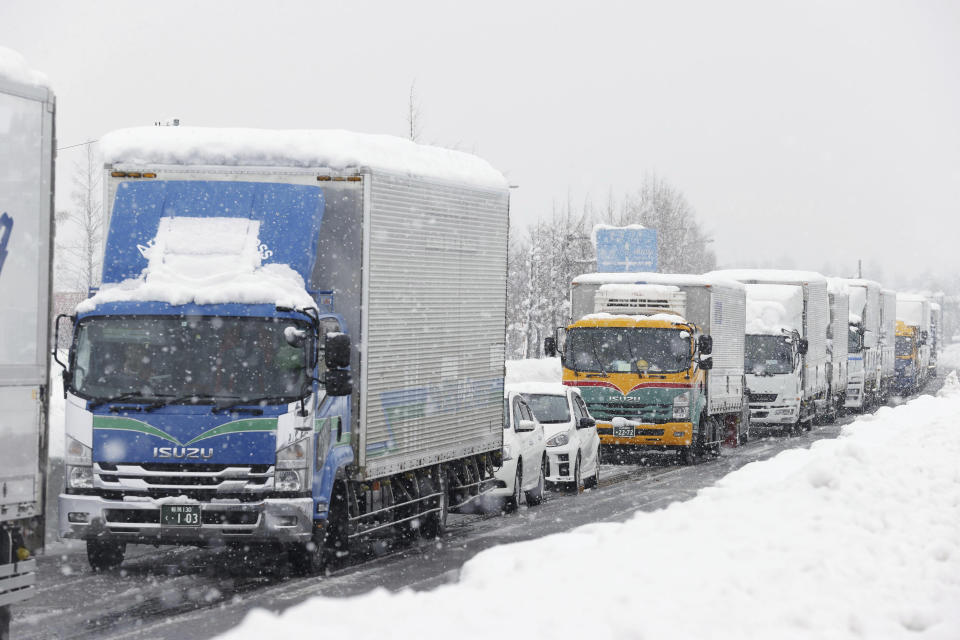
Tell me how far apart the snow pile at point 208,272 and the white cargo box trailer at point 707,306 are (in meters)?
16.5

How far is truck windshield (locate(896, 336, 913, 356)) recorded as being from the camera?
69250 mm

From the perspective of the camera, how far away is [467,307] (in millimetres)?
16875

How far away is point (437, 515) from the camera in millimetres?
16672

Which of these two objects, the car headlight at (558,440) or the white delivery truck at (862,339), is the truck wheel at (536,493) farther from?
the white delivery truck at (862,339)

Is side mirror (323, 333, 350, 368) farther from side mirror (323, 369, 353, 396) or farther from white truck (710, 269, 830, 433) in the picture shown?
white truck (710, 269, 830, 433)

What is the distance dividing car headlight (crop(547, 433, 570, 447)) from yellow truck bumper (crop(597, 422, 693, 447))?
6.02 m

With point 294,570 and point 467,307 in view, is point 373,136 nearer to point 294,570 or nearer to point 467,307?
point 467,307

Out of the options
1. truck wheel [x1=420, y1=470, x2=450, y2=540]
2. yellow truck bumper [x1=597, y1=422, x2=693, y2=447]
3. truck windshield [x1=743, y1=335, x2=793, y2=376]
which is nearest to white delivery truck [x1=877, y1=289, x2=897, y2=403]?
truck windshield [x1=743, y1=335, x2=793, y2=376]

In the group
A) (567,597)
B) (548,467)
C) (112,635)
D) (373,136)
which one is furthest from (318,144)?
(548,467)

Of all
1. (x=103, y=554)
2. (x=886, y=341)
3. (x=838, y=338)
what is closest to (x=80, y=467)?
(x=103, y=554)

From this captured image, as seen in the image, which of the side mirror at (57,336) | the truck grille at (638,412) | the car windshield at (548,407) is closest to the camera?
the side mirror at (57,336)

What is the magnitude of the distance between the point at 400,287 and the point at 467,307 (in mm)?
2222

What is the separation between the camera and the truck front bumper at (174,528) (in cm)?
1279

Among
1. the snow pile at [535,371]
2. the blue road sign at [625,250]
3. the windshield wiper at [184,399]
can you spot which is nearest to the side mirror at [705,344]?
the snow pile at [535,371]
